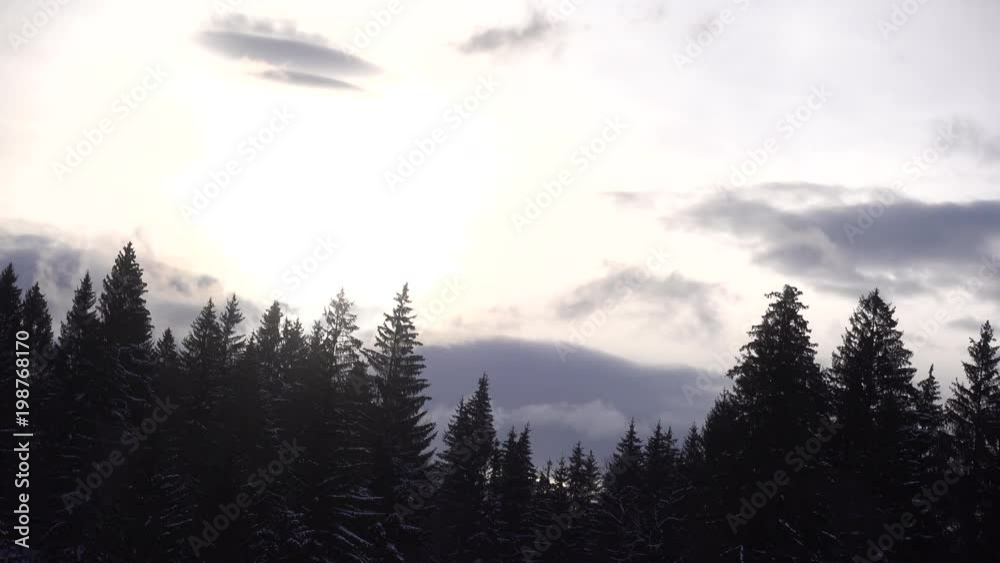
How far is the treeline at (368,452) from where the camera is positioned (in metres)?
36.8

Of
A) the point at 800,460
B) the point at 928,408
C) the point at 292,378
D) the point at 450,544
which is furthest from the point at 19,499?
the point at 928,408

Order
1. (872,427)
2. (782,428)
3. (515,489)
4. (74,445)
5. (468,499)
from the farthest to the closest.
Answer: (515,489) < (468,499) < (74,445) < (872,427) < (782,428)

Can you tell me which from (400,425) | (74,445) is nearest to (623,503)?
(400,425)

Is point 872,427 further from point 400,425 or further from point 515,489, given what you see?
point 515,489

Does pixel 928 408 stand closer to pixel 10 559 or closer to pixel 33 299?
pixel 10 559

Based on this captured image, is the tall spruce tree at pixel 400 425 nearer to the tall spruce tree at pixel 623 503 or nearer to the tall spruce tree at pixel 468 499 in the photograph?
the tall spruce tree at pixel 468 499

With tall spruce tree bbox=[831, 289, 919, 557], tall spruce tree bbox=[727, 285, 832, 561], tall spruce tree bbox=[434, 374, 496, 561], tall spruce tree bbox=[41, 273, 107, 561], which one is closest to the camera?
tall spruce tree bbox=[727, 285, 832, 561]

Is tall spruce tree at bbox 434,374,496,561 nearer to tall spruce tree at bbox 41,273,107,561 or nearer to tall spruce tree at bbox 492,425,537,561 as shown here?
tall spruce tree at bbox 492,425,537,561

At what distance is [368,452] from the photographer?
50.1 m

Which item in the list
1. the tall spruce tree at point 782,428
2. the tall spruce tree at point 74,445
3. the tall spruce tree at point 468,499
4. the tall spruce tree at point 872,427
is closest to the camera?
the tall spruce tree at point 782,428

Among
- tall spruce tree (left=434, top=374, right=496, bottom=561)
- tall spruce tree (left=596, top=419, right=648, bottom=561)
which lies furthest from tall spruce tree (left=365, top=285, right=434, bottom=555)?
tall spruce tree (left=596, top=419, right=648, bottom=561)

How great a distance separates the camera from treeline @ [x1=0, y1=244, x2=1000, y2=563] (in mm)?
36844

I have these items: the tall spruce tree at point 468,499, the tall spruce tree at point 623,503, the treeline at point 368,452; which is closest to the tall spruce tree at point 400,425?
the treeline at point 368,452

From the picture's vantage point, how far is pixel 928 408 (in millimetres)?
51500
